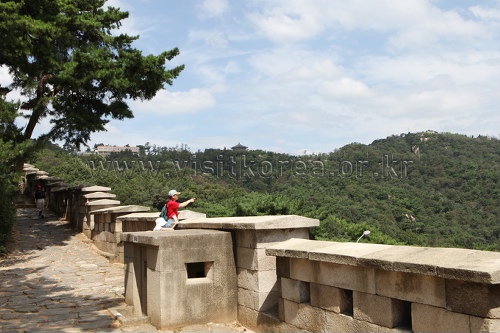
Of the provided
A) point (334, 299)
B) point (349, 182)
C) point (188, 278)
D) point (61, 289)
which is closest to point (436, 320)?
point (334, 299)

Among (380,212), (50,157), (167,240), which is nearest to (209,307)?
(167,240)

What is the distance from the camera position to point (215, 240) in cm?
528

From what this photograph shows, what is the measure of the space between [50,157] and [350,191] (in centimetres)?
3481

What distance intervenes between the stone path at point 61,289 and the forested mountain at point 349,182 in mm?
8074

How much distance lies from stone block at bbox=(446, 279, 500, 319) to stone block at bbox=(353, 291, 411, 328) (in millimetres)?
497

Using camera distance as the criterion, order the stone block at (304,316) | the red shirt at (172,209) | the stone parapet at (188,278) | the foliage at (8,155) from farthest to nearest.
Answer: the foliage at (8,155) < the red shirt at (172,209) < the stone parapet at (188,278) < the stone block at (304,316)

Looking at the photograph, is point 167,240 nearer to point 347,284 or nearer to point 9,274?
point 347,284

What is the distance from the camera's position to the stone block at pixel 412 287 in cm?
311

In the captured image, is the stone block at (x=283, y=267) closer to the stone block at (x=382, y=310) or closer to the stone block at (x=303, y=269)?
the stone block at (x=303, y=269)

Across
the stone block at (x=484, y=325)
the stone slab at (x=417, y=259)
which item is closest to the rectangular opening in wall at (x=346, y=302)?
the stone slab at (x=417, y=259)

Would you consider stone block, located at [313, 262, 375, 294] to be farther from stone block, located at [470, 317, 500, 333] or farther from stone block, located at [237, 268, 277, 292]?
stone block, located at [237, 268, 277, 292]

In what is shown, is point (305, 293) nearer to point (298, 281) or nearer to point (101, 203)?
point (298, 281)

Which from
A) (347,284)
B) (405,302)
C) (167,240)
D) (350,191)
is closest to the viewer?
(405,302)

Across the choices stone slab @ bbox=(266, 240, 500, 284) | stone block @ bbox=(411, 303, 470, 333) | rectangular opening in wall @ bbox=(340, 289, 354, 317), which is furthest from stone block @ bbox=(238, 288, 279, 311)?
stone block @ bbox=(411, 303, 470, 333)
